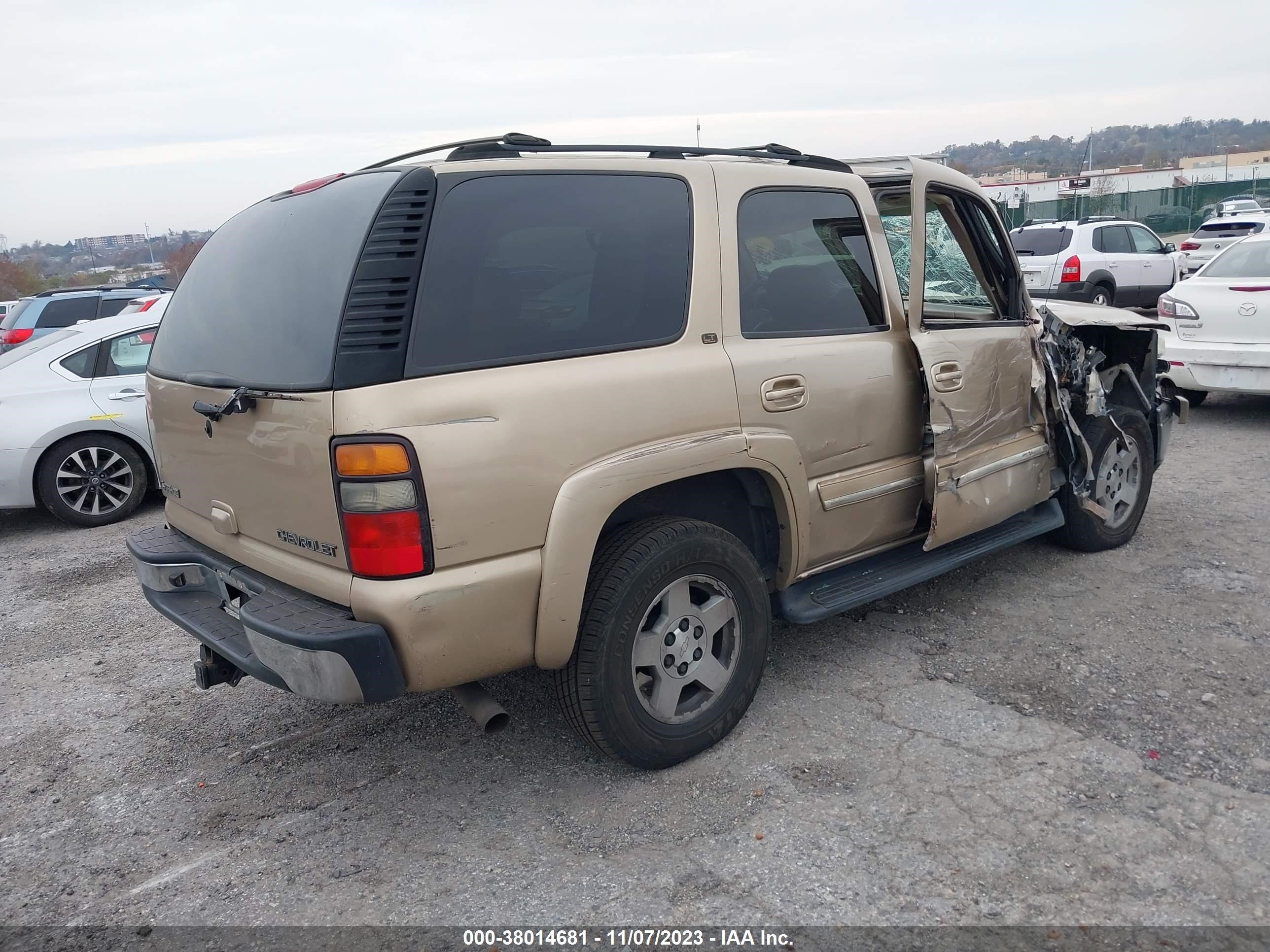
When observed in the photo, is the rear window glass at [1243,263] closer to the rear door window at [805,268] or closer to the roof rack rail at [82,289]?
the rear door window at [805,268]

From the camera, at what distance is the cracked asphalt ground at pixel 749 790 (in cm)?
273

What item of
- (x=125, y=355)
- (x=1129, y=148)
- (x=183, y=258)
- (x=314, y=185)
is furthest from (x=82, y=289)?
(x=1129, y=148)

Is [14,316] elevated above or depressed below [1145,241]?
above

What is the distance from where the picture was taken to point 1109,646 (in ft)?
13.7

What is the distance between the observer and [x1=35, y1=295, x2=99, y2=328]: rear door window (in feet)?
40.5

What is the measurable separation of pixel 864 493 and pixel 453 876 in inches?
82.6

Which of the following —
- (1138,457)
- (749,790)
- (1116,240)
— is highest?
(1116,240)

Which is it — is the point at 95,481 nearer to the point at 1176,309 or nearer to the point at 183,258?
the point at 183,258

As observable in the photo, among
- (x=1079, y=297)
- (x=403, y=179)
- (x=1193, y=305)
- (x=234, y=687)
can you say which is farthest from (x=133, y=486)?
(x=1079, y=297)

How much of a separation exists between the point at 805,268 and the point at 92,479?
5.83 m

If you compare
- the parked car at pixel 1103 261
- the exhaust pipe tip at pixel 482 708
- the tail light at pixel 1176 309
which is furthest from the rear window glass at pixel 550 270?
the parked car at pixel 1103 261

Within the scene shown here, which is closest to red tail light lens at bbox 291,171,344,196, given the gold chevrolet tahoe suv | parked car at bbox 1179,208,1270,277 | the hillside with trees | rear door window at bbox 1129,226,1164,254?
the gold chevrolet tahoe suv

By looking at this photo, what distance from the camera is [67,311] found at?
12.5m

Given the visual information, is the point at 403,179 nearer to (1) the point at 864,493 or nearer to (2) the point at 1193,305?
(1) the point at 864,493
